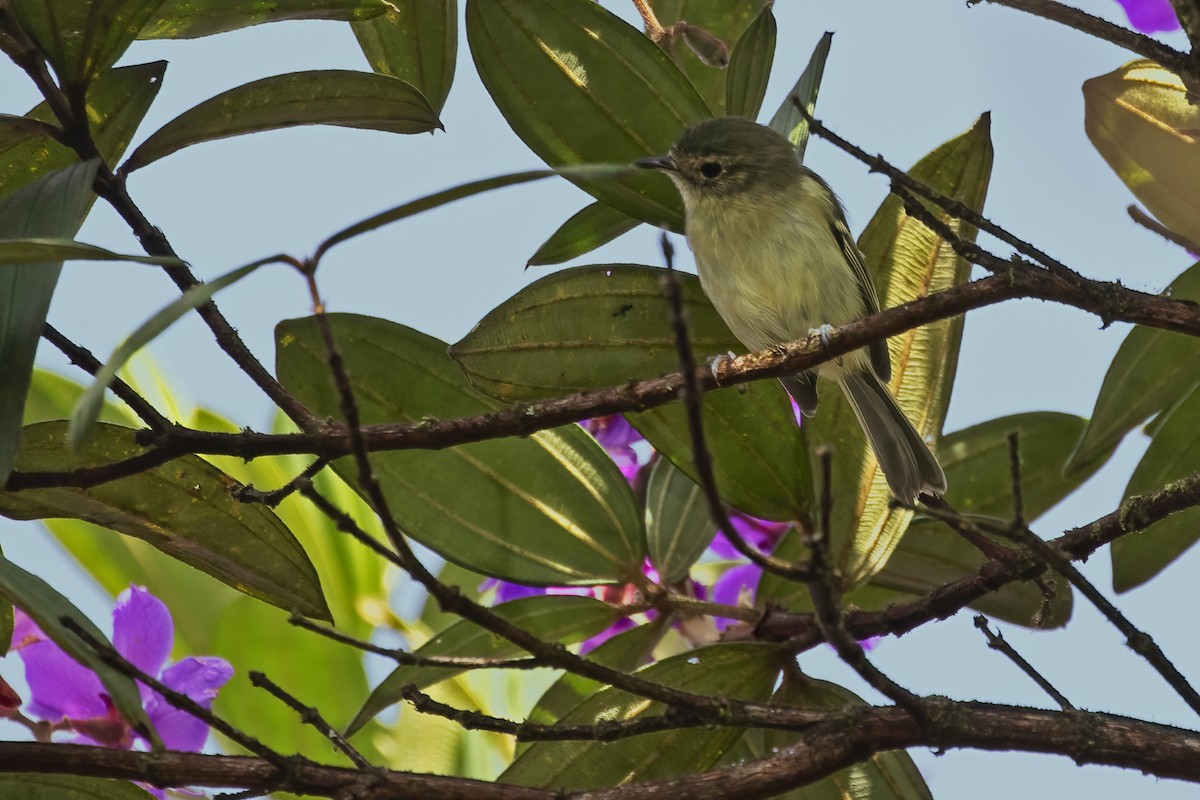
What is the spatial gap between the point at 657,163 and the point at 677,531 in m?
0.68

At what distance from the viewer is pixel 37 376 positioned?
8.29 ft

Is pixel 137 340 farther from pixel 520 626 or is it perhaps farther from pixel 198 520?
pixel 520 626

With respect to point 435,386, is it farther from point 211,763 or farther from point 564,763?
point 211,763

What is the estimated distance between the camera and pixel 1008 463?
2.46m

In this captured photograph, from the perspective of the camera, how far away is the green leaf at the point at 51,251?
1.40 m

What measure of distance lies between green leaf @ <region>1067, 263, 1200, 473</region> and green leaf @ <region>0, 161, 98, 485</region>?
5.18 ft

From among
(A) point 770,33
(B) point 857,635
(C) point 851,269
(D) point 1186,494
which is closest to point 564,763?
(B) point 857,635

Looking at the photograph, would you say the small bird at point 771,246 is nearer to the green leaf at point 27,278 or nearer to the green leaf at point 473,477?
the green leaf at point 473,477

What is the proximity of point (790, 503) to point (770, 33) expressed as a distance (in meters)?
0.82

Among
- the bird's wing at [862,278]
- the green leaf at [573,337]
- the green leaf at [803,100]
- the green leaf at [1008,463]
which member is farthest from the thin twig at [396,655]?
the bird's wing at [862,278]

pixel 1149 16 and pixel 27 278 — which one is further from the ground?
pixel 1149 16

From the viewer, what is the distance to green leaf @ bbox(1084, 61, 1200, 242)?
2244 millimetres

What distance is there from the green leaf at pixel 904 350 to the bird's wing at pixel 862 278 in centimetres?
38

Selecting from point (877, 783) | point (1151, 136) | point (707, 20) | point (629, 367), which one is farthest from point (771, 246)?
point (877, 783)
